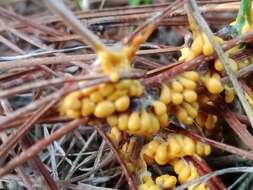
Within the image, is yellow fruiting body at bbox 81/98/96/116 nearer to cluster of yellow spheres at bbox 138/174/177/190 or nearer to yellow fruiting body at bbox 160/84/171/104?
yellow fruiting body at bbox 160/84/171/104

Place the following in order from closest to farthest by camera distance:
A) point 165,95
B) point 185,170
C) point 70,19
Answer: point 70,19
point 165,95
point 185,170

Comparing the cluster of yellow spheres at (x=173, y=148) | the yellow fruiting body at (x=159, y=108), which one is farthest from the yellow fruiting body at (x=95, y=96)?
the cluster of yellow spheres at (x=173, y=148)

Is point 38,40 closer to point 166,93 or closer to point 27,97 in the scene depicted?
point 27,97

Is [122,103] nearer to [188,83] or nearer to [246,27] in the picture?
[188,83]

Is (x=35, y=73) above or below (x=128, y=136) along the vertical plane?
above

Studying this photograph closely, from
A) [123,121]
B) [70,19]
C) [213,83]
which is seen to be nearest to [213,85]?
Result: [213,83]

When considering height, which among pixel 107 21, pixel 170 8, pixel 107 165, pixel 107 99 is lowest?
pixel 107 165

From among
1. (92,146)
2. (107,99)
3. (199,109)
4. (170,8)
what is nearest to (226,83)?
(199,109)
